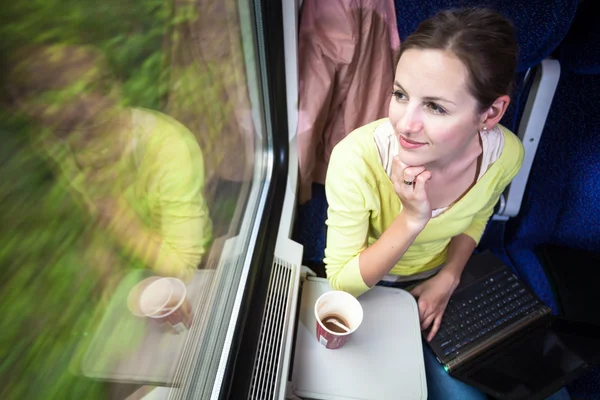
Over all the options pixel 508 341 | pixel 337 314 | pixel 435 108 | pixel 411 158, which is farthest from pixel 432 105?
pixel 508 341

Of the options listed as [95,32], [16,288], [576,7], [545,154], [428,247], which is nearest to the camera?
[16,288]

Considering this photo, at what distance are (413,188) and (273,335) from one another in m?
0.45

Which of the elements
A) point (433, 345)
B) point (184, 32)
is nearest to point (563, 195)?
point (433, 345)

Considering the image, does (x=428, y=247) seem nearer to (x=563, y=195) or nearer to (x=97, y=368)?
(x=563, y=195)

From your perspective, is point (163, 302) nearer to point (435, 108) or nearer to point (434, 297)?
point (435, 108)

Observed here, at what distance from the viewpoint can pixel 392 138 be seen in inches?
32.4

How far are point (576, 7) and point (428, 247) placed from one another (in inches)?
28.6

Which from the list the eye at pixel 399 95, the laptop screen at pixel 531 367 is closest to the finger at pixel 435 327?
the laptop screen at pixel 531 367

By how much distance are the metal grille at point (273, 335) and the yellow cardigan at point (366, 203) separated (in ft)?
0.42

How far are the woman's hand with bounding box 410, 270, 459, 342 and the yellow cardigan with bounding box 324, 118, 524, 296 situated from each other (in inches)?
3.4

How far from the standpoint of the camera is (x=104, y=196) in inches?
17.8

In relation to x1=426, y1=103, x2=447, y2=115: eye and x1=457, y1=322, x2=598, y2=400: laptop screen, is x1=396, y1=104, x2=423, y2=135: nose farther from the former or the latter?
x1=457, y1=322, x2=598, y2=400: laptop screen

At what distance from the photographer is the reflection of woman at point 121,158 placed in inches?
14.2

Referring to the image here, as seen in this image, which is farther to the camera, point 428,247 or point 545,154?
point 545,154
